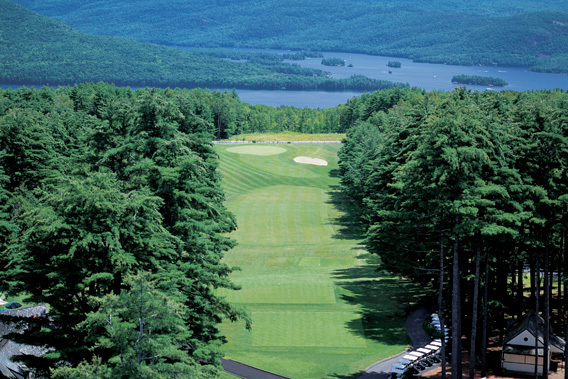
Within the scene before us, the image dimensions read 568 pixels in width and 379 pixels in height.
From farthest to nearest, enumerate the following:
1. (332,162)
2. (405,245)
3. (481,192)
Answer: (332,162) → (405,245) → (481,192)

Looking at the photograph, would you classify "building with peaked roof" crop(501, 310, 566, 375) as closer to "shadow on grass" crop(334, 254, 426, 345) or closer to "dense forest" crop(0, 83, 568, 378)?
"dense forest" crop(0, 83, 568, 378)

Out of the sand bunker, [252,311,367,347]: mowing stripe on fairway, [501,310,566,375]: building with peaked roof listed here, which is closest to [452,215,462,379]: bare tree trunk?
[501,310,566,375]: building with peaked roof

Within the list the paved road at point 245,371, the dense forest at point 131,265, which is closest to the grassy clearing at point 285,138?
the paved road at point 245,371

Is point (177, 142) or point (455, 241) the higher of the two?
point (177, 142)

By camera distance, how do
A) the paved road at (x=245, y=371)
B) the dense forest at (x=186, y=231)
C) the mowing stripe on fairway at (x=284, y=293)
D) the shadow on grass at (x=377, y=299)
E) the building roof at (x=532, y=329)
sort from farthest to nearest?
the mowing stripe on fairway at (x=284, y=293), the shadow on grass at (x=377, y=299), the paved road at (x=245, y=371), the building roof at (x=532, y=329), the dense forest at (x=186, y=231)

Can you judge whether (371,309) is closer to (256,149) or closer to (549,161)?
(549,161)

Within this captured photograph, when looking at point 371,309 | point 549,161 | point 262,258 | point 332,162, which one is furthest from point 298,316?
point 332,162

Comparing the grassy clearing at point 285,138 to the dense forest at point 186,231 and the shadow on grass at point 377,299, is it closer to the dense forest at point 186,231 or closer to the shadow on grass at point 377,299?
the shadow on grass at point 377,299

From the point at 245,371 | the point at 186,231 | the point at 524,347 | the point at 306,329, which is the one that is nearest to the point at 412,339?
the point at 306,329
